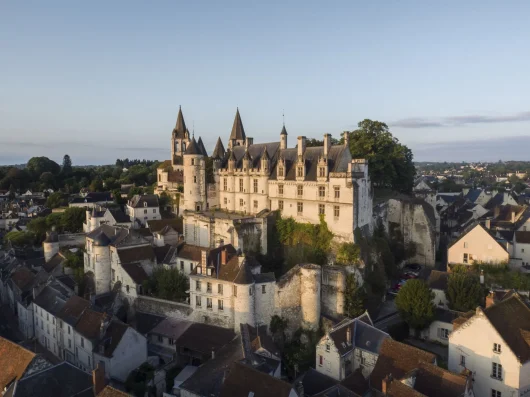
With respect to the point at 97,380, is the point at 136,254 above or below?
above

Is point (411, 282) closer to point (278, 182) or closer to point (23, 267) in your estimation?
point (278, 182)

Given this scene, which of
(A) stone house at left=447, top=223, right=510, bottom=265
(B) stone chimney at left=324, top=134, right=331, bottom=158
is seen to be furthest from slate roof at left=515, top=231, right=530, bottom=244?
(B) stone chimney at left=324, top=134, right=331, bottom=158

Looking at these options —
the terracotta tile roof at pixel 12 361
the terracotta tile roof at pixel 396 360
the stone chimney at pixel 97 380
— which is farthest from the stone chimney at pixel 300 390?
the terracotta tile roof at pixel 12 361

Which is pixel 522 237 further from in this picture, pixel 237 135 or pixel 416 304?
pixel 237 135

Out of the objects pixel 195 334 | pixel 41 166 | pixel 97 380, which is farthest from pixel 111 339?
pixel 41 166

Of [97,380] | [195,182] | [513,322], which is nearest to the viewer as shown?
[97,380]

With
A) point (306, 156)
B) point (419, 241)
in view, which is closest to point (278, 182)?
point (306, 156)

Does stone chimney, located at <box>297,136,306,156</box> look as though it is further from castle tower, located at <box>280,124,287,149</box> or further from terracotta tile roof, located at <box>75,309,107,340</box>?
terracotta tile roof, located at <box>75,309,107,340</box>
